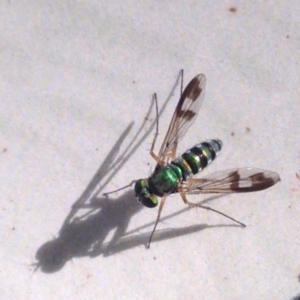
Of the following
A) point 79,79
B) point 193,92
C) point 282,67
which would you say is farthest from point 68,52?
point 282,67

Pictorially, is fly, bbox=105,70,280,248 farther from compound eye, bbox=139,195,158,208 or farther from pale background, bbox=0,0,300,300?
pale background, bbox=0,0,300,300

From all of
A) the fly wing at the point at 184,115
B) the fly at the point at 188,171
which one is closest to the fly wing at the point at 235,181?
the fly at the point at 188,171

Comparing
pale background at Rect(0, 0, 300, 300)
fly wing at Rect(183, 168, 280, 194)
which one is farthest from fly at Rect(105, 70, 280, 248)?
pale background at Rect(0, 0, 300, 300)

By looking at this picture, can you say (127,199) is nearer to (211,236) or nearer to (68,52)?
(211,236)

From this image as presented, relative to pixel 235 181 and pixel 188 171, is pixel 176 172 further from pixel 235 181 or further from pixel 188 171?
pixel 235 181

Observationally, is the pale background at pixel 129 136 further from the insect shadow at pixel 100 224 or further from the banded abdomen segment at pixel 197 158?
the banded abdomen segment at pixel 197 158

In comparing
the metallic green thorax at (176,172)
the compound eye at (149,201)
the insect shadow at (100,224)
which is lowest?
the insect shadow at (100,224)
